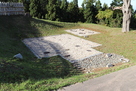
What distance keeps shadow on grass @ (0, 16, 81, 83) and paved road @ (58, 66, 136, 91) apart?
1.45 meters

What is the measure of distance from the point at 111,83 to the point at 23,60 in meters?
4.04

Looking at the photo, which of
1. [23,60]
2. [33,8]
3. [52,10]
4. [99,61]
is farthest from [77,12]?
[23,60]

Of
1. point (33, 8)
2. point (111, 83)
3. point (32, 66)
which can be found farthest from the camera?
point (33, 8)

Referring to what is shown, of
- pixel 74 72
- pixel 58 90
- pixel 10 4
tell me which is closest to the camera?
pixel 58 90

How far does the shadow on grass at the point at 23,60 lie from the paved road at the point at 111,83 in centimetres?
145

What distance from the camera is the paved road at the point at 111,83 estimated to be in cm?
367

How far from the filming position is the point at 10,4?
49.1 ft

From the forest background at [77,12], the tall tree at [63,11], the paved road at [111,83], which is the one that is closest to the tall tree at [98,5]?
the forest background at [77,12]

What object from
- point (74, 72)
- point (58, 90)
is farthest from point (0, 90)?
point (74, 72)

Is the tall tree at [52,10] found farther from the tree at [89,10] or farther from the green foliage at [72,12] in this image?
the tree at [89,10]

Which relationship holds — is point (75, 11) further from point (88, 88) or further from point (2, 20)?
point (88, 88)

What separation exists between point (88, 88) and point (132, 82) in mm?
1521

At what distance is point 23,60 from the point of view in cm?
599

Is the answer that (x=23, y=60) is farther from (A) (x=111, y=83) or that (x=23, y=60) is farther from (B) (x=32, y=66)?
(A) (x=111, y=83)
